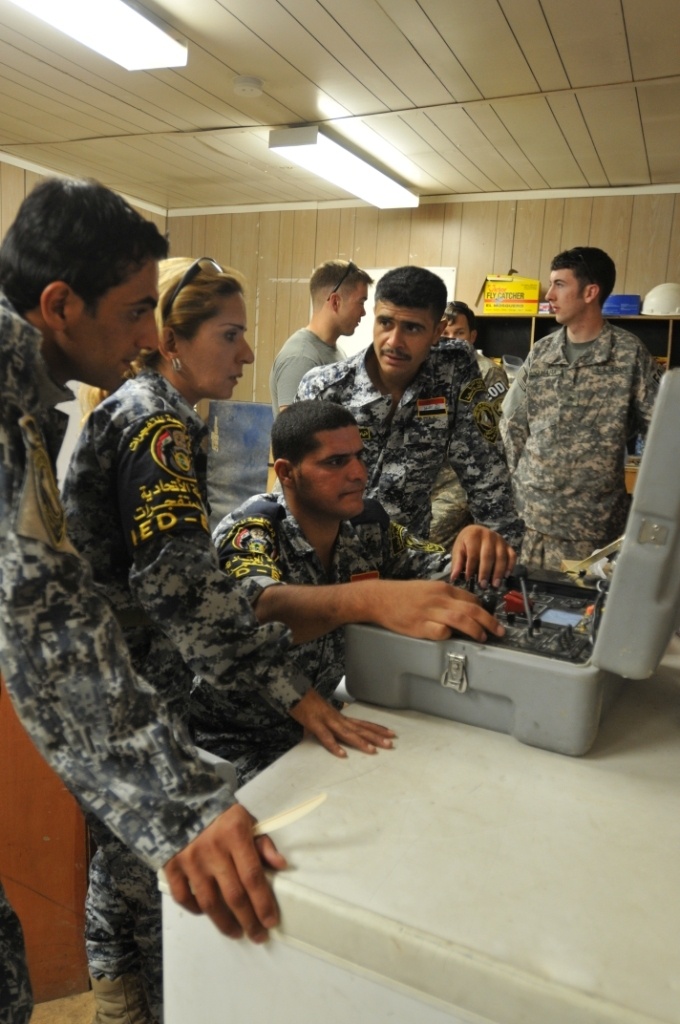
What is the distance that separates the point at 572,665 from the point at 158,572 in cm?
52

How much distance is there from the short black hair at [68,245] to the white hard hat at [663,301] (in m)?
4.09

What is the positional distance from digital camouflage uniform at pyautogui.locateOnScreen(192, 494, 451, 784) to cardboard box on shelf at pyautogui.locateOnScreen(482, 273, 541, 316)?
3376mm

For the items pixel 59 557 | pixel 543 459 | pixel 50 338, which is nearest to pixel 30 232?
pixel 50 338

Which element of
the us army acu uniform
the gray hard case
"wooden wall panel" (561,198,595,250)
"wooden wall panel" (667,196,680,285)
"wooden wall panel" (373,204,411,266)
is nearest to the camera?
the us army acu uniform

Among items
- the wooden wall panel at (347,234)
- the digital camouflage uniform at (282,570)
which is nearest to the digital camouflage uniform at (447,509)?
the digital camouflage uniform at (282,570)

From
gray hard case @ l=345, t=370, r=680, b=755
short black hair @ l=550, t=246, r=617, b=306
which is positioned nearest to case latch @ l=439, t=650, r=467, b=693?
gray hard case @ l=345, t=370, r=680, b=755

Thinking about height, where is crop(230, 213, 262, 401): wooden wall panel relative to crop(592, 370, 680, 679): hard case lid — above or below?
above

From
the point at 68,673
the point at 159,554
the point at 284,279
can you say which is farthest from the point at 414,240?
the point at 68,673

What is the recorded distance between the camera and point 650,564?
859 mm

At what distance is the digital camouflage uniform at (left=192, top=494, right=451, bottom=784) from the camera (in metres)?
1.33

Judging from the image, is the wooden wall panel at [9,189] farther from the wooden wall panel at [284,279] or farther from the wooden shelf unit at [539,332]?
the wooden shelf unit at [539,332]

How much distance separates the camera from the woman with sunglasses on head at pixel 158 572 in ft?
3.23

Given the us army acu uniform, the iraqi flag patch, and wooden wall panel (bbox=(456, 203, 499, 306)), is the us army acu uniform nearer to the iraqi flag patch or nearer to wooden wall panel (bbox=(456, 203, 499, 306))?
the iraqi flag patch

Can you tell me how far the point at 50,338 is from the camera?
83cm
